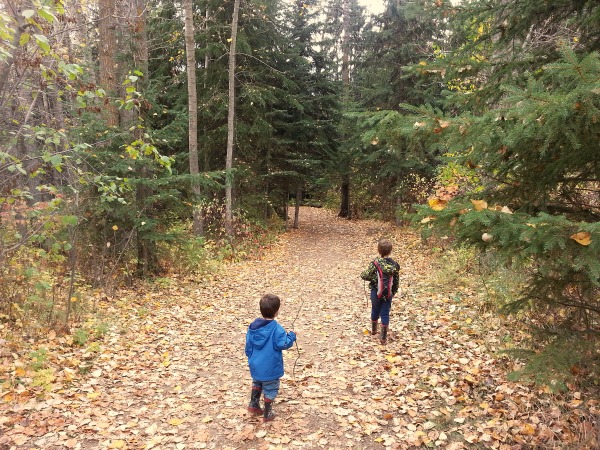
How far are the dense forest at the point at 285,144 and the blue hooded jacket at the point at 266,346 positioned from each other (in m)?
2.26

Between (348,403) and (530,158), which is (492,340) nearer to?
(348,403)

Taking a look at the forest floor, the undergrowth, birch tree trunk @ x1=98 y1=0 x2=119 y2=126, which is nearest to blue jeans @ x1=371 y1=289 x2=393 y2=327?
the forest floor

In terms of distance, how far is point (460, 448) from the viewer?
14.1ft

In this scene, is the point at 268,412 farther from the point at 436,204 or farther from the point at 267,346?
the point at 436,204

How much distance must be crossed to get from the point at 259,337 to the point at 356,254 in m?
11.3

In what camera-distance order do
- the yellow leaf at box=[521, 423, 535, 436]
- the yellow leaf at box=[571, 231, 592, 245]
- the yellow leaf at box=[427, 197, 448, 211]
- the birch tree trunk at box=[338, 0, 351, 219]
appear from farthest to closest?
the birch tree trunk at box=[338, 0, 351, 219] < the yellow leaf at box=[521, 423, 535, 436] < the yellow leaf at box=[427, 197, 448, 211] < the yellow leaf at box=[571, 231, 592, 245]

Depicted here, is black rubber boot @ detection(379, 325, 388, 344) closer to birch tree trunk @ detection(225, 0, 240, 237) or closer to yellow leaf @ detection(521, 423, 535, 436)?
yellow leaf @ detection(521, 423, 535, 436)

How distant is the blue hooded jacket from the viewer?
15.5 feet

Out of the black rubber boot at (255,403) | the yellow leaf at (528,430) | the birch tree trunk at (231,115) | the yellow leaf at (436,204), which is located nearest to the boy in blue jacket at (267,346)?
the black rubber boot at (255,403)

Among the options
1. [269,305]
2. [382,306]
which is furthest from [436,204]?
[382,306]

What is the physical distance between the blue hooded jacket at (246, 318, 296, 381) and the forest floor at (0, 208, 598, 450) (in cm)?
67

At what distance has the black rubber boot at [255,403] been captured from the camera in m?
A: 4.97

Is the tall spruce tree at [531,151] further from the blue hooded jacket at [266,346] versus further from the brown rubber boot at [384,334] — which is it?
the brown rubber boot at [384,334]

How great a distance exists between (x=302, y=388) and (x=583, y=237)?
4343 mm
